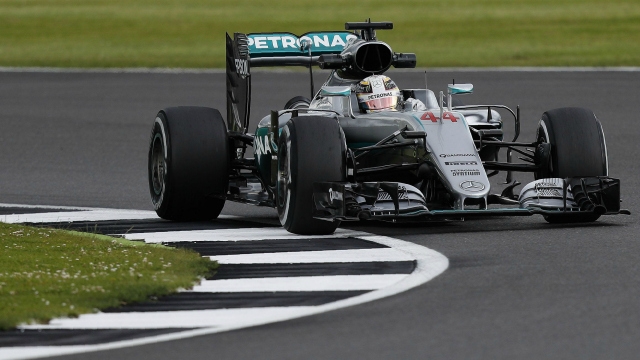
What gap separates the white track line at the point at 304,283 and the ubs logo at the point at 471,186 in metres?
2.08

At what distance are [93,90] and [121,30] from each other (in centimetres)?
1786

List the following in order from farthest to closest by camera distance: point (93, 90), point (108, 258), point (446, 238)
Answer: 1. point (93, 90)
2. point (446, 238)
3. point (108, 258)

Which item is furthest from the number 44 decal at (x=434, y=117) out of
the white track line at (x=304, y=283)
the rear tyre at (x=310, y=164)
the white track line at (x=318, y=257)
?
the white track line at (x=304, y=283)

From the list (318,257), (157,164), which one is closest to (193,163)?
(157,164)

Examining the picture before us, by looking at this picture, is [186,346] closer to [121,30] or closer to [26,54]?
[26,54]

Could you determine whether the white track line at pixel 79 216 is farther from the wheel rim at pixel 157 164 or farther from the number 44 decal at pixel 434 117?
the number 44 decal at pixel 434 117

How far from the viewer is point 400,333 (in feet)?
21.6

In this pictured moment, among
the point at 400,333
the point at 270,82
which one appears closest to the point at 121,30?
the point at 270,82

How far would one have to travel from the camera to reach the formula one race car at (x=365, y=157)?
1020 cm

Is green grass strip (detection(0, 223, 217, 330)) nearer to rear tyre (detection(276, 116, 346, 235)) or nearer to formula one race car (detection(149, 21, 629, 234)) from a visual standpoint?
rear tyre (detection(276, 116, 346, 235))

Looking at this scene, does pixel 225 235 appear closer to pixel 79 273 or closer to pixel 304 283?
pixel 79 273

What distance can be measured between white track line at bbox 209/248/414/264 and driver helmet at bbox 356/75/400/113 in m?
2.26

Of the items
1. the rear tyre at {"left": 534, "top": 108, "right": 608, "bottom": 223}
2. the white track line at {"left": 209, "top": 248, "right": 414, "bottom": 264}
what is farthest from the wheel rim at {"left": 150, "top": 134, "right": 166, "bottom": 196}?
the rear tyre at {"left": 534, "top": 108, "right": 608, "bottom": 223}

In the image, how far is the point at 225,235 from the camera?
34.8 ft
